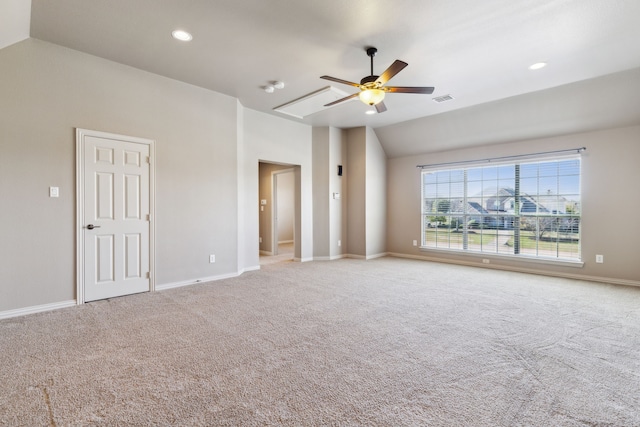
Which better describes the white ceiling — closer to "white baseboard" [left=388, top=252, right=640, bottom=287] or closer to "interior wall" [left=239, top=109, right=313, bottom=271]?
"interior wall" [left=239, top=109, right=313, bottom=271]

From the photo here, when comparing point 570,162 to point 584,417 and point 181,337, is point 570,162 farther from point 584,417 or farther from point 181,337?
point 181,337

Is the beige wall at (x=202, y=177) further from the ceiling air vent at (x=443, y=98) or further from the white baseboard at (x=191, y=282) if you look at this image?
the ceiling air vent at (x=443, y=98)

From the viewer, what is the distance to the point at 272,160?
19.4ft

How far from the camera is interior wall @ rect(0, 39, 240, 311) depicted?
3172 mm

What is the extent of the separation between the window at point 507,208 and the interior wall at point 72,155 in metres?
4.75

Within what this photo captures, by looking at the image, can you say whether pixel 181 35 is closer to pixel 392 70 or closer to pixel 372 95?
pixel 372 95

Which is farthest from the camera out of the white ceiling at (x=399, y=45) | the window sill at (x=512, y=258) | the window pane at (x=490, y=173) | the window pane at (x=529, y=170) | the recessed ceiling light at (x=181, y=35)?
the window pane at (x=490, y=173)

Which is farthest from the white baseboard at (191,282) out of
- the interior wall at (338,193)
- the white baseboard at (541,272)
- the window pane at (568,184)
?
the window pane at (568,184)

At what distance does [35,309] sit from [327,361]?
3367mm

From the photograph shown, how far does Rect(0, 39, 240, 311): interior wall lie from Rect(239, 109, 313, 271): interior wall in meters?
0.74

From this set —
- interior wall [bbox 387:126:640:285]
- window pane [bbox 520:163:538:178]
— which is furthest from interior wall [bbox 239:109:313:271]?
window pane [bbox 520:163:538:178]

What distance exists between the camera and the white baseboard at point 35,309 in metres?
3.13

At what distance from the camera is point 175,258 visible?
4.38 m

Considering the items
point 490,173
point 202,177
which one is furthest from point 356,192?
point 202,177
